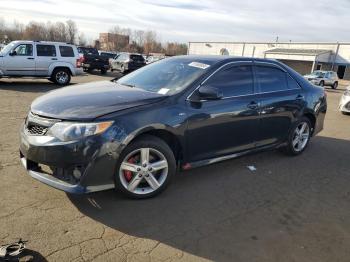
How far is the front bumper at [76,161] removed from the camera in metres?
3.45

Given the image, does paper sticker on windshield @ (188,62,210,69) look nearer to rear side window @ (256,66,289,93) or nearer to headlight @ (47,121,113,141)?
rear side window @ (256,66,289,93)

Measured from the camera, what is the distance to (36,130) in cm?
373

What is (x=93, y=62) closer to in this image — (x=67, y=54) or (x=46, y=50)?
(x=67, y=54)

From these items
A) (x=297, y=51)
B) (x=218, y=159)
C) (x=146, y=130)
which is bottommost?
(x=218, y=159)

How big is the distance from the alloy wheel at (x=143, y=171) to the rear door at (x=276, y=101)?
1.91 metres

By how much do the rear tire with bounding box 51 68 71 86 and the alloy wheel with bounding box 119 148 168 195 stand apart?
12.2 m

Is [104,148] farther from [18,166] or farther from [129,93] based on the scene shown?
[18,166]

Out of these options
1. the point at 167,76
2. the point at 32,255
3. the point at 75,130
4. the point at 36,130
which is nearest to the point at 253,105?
the point at 167,76

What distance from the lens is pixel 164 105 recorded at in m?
4.03

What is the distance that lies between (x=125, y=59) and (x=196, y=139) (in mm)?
22420

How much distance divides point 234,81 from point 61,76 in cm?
1195

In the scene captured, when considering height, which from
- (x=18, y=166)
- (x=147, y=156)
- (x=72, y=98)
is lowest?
(x=18, y=166)

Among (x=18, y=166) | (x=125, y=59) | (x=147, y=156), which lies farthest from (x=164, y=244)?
(x=125, y=59)

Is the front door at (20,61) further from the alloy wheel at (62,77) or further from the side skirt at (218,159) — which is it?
the side skirt at (218,159)
